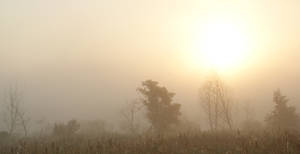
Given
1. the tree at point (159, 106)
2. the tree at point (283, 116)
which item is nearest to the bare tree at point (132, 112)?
the tree at point (159, 106)

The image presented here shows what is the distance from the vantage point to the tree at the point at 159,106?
136 ft

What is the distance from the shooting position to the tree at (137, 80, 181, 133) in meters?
41.5

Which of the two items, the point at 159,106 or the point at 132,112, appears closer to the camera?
the point at 159,106

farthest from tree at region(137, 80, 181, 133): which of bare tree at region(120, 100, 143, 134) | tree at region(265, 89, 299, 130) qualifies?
tree at region(265, 89, 299, 130)

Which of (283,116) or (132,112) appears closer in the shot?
(283,116)

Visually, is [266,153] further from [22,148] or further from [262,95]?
[262,95]

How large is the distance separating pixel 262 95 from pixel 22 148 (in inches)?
7839

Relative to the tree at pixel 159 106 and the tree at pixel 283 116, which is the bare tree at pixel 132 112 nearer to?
the tree at pixel 159 106

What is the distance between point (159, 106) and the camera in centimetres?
4209

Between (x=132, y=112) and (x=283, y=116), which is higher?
(x=132, y=112)

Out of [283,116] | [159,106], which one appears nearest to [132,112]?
[159,106]

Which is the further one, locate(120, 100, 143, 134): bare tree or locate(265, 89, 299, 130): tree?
locate(120, 100, 143, 134): bare tree

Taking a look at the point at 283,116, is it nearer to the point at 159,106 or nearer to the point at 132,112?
the point at 159,106

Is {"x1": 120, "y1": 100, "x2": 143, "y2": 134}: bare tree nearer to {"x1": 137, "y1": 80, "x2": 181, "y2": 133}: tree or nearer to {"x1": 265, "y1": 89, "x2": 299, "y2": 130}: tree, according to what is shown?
{"x1": 137, "y1": 80, "x2": 181, "y2": 133}: tree
